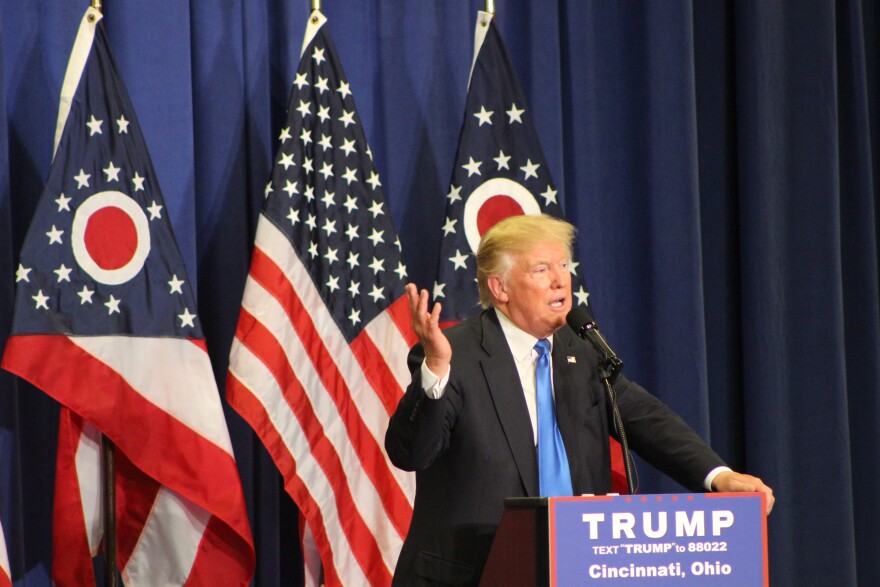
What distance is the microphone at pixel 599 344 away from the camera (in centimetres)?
249

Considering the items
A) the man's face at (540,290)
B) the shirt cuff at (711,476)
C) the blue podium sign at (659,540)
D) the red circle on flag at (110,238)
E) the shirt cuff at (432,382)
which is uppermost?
the red circle on flag at (110,238)

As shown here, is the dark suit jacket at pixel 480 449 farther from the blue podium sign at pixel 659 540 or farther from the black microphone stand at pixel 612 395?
the blue podium sign at pixel 659 540

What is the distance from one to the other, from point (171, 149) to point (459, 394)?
1893 millimetres

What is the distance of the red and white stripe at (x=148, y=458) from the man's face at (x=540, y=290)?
51.0 inches

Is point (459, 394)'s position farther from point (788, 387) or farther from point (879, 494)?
point (879, 494)

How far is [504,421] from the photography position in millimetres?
2654

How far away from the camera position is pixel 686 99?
4852mm

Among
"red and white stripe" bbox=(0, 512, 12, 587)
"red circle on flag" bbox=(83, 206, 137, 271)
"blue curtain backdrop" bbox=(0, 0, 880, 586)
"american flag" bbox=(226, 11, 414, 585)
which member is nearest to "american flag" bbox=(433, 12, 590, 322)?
"american flag" bbox=(226, 11, 414, 585)

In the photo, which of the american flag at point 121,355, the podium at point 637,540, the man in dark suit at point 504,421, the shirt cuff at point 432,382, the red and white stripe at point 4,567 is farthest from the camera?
the american flag at point 121,355

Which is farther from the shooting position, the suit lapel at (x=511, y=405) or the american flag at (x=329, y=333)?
the american flag at (x=329, y=333)

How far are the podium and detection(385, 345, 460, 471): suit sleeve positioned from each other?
0.39 metres

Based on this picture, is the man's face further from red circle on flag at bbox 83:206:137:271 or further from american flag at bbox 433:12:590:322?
red circle on flag at bbox 83:206:137:271

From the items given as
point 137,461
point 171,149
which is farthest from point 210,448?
point 171,149

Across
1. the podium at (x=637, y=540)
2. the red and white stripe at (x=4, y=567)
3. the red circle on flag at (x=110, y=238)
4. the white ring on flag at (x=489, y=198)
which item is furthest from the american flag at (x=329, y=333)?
the podium at (x=637, y=540)
